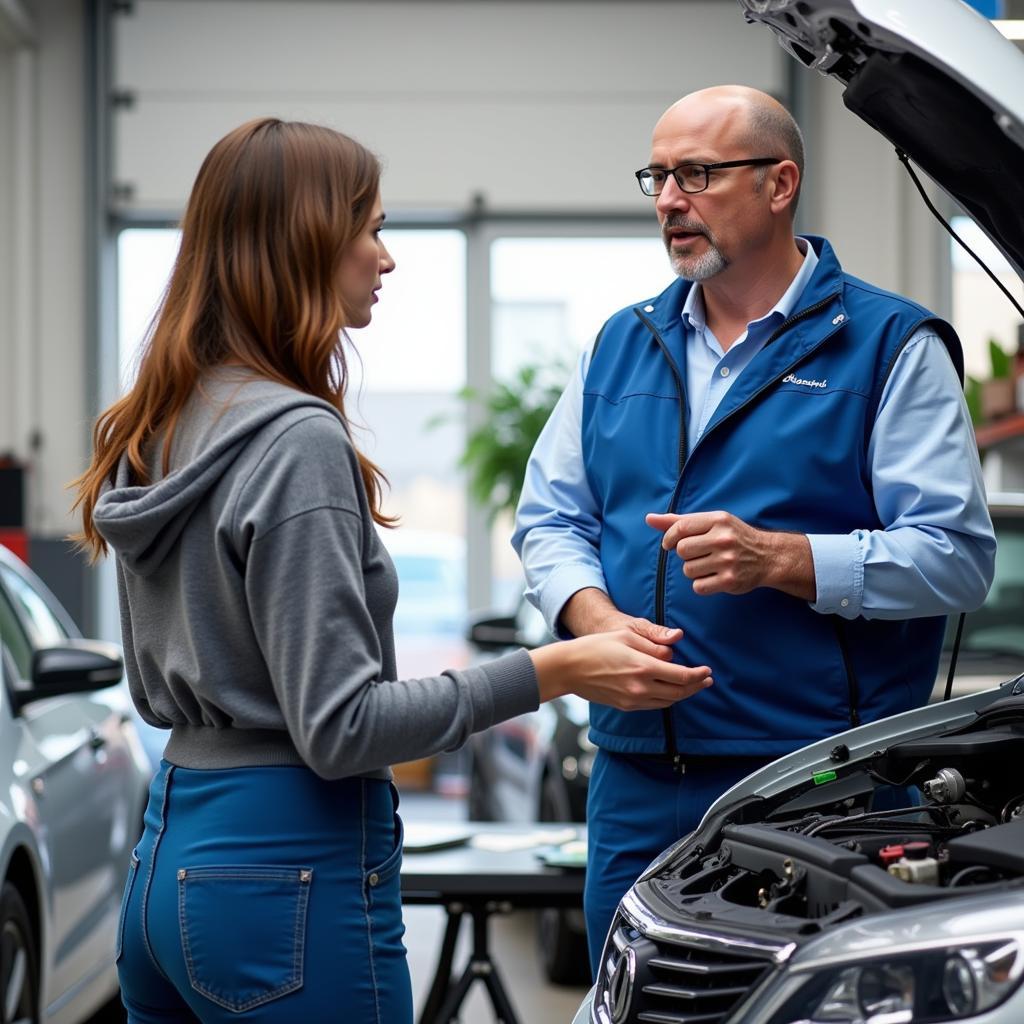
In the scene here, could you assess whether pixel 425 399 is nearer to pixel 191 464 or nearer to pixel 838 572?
pixel 838 572

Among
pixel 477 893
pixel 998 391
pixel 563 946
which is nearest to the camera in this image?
pixel 477 893

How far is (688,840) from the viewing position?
2057mm

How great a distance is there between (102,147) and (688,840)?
924 centimetres

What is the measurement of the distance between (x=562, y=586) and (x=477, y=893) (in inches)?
41.1

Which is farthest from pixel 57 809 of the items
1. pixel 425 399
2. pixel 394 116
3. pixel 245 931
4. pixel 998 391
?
pixel 394 116

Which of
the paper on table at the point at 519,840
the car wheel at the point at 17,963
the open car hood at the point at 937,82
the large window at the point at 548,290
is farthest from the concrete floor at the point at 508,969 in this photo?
the large window at the point at 548,290

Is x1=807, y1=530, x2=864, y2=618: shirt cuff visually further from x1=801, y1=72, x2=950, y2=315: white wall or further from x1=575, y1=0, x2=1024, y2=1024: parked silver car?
x1=801, y1=72, x2=950, y2=315: white wall

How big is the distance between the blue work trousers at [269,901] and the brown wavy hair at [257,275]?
34cm

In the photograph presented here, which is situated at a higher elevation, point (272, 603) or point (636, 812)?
point (272, 603)

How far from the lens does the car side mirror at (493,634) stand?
529 centimetres

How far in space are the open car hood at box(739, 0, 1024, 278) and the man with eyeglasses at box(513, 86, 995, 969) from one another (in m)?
0.24

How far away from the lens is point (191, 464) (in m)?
1.57

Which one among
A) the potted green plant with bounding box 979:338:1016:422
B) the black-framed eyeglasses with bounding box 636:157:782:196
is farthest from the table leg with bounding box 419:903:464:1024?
the potted green plant with bounding box 979:338:1016:422

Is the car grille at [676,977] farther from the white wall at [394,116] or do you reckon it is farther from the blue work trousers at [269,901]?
the white wall at [394,116]
